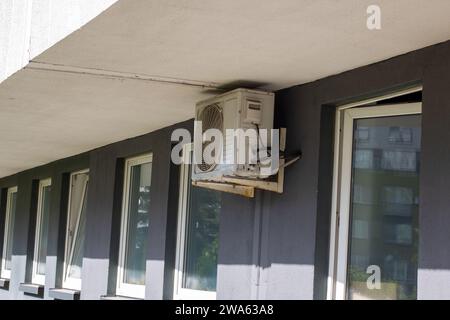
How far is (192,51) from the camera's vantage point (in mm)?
4676

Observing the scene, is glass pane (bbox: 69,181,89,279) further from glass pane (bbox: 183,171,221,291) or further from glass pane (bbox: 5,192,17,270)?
glass pane (bbox: 5,192,17,270)

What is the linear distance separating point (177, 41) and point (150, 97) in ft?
4.97

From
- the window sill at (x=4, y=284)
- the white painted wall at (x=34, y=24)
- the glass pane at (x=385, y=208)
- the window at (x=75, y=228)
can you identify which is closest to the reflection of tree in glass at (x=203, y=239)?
the glass pane at (x=385, y=208)

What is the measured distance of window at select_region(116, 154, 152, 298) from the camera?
7.82 m

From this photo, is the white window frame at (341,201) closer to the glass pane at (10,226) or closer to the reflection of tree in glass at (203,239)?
the reflection of tree in glass at (203,239)

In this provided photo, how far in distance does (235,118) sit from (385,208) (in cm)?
103

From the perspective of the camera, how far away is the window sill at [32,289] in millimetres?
10047

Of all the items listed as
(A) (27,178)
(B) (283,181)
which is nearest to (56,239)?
(A) (27,178)

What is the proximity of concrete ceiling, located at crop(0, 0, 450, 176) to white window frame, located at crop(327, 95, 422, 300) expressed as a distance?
0.31 metres

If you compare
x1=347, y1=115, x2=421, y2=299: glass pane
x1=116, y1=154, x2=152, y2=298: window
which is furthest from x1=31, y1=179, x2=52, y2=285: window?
x1=347, y1=115, x2=421, y2=299: glass pane

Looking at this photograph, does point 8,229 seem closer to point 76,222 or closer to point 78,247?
point 76,222

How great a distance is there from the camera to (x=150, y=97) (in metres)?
5.96

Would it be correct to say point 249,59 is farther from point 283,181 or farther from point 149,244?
point 149,244

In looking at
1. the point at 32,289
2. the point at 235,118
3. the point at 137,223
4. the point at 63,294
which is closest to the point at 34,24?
the point at 235,118
